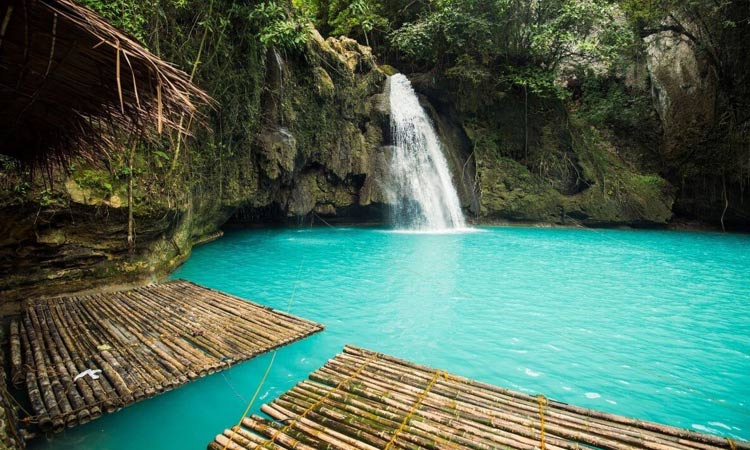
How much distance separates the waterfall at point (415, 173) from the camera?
13719 millimetres

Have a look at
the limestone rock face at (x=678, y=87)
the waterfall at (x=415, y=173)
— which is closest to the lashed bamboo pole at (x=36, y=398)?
the waterfall at (x=415, y=173)

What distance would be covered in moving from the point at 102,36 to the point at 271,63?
9.40 meters

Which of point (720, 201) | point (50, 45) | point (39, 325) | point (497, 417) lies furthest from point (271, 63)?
point (720, 201)

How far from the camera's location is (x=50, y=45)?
2012 millimetres

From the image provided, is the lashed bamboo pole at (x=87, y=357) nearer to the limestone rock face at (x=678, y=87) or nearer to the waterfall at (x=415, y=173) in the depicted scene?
the waterfall at (x=415, y=173)

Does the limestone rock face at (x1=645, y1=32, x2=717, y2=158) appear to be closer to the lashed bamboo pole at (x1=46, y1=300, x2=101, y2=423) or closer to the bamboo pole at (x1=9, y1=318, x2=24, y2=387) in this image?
the lashed bamboo pole at (x1=46, y1=300, x2=101, y2=423)

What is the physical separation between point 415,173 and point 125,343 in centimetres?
1123

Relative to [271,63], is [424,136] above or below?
below

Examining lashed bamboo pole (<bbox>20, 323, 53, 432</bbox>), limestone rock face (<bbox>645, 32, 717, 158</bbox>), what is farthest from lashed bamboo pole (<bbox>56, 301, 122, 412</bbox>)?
limestone rock face (<bbox>645, 32, 717, 158</bbox>)

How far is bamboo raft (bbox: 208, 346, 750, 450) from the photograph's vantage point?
97.0 inches

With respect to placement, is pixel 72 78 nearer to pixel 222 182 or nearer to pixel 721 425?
pixel 721 425

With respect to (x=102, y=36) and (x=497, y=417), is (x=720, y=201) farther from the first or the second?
(x=102, y=36)

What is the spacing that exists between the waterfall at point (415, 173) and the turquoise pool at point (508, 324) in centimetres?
384

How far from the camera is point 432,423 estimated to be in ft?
8.71
